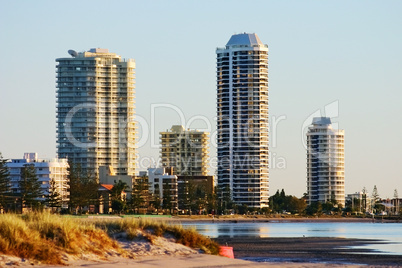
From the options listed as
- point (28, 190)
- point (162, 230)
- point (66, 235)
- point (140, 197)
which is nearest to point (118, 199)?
point (140, 197)

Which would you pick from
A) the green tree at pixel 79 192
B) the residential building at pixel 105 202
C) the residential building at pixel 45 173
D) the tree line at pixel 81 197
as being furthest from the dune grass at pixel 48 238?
the residential building at pixel 105 202

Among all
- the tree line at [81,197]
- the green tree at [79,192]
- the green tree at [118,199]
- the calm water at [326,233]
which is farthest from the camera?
the green tree at [118,199]

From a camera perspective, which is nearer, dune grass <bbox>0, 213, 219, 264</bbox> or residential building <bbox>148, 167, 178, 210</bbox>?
dune grass <bbox>0, 213, 219, 264</bbox>

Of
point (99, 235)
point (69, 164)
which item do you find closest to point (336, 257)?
point (99, 235)

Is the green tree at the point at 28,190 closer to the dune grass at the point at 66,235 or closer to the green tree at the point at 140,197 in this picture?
the green tree at the point at 140,197

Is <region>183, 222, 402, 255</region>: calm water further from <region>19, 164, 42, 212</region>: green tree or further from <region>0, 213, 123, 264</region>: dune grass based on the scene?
<region>19, 164, 42, 212</region>: green tree

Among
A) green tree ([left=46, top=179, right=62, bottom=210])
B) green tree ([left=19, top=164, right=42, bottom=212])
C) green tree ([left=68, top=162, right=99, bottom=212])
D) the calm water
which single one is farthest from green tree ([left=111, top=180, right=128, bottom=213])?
the calm water

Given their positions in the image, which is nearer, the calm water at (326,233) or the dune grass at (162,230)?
the dune grass at (162,230)

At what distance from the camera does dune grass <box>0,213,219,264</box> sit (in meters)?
27.2

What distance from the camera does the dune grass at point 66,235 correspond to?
27.2 metres

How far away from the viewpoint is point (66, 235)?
29.8 metres

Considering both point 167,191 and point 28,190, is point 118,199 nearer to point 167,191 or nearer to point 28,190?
point 167,191

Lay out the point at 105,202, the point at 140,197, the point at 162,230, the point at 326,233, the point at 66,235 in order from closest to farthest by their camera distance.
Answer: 1. the point at 66,235
2. the point at 162,230
3. the point at 326,233
4. the point at 140,197
5. the point at 105,202

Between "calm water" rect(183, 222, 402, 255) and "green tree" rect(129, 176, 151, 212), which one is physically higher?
"green tree" rect(129, 176, 151, 212)
